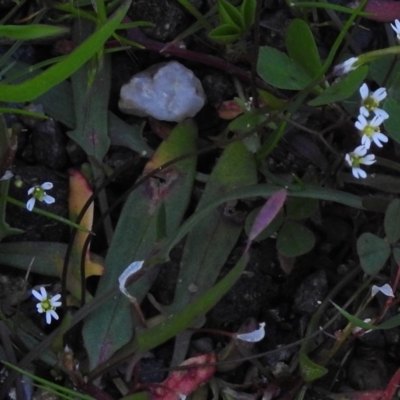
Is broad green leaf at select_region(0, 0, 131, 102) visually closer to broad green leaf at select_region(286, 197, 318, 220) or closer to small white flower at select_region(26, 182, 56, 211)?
small white flower at select_region(26, 182, 56, 211)

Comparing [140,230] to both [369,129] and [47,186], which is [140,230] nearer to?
[47,186]

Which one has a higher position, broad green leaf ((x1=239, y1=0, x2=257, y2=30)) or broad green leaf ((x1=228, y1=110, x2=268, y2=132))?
broad green leaf ((x1=239, y1=0, x2=257, y2=30))

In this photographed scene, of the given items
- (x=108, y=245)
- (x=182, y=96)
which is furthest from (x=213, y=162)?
(x=108, y=245)

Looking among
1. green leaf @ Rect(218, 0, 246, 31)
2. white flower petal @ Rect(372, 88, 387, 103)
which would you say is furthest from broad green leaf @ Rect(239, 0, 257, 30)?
white flower petal @ Rect(372, 88, 387, 103)

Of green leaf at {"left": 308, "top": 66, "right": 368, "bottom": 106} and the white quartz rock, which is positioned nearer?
green leaf at {"left": 308, "top": 66, "right": 368, "bottom": 106}

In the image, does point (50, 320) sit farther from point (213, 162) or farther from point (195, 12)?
point (195, 12)

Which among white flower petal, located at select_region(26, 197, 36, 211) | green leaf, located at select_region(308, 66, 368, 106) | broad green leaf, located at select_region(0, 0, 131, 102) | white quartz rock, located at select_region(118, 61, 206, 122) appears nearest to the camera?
broad green leaf, located at select_region(0, 0, 131, 102)

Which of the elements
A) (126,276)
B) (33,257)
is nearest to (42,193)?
(33,257)
